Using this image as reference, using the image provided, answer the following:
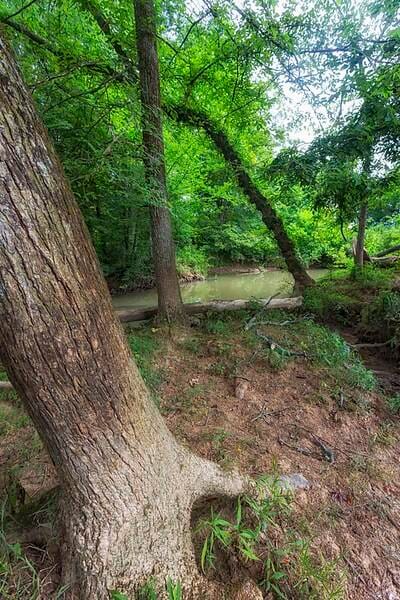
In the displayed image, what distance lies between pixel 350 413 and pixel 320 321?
2219mm

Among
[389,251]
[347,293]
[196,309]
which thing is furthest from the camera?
[389,251]

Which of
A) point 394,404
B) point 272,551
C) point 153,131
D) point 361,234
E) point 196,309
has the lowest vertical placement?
point 394,404

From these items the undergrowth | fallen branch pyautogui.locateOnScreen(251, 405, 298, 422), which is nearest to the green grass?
fallen branch pyautogui.locateOnScreen(251, 405, 298, 422)

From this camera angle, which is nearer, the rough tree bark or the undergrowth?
the undergrowth

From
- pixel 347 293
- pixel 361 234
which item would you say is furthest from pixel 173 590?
pixel 361 234

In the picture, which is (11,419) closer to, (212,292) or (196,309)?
(196,309)

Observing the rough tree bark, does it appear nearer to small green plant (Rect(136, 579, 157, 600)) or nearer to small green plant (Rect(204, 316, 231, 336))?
small green plant (Rect(204, 316, 231, 336))

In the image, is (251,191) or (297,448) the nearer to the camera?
(297,448)

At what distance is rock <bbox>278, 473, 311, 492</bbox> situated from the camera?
143cm

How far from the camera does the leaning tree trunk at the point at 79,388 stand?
0.70m

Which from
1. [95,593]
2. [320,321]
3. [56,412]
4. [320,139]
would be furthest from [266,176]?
[95,593]

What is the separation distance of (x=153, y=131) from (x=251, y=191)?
2.33m

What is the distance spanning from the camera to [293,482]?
1476 millimetres

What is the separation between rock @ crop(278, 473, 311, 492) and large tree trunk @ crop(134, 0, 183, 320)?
93.4 inches
